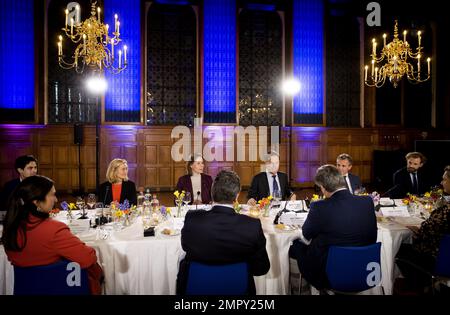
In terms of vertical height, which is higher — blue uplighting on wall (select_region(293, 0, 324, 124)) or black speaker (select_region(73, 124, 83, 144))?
blue uplighting on wall (select_region(293, 0, 324, 124))

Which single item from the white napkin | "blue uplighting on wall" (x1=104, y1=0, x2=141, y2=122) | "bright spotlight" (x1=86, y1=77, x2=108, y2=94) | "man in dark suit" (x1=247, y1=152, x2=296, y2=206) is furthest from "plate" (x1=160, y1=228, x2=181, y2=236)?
"blue uplighting on wall" (x1=104, y1=0, x2=141, y2=122)

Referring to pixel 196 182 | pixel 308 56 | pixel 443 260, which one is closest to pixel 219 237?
pixel 443 260

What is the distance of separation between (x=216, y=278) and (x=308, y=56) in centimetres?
814

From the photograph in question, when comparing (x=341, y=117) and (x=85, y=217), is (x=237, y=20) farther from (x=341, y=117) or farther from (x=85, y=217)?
(x=85, y=217)

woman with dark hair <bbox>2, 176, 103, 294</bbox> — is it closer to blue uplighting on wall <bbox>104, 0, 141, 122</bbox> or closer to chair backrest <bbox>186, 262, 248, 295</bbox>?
chair backrest <bbox>186, 262, 248, 295</bbox>

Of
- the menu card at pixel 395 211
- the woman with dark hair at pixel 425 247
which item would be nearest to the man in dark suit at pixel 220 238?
the woman with dark hair at pixel 425 247

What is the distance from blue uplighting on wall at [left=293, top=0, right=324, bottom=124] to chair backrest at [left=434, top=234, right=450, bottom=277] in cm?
683

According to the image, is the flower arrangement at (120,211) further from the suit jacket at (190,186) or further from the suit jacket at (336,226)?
the suit jacket at (336,226)

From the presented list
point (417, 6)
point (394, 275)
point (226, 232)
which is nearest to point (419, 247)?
point (394, 275)

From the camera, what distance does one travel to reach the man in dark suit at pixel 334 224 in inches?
94.7

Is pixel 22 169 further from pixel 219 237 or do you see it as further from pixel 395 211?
pixel 395 211

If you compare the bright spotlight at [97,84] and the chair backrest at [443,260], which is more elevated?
the bright spotlight at [97,84]

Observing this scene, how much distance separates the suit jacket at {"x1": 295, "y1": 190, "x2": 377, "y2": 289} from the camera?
7.89 ft

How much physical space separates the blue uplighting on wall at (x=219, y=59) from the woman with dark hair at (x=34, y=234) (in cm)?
681
